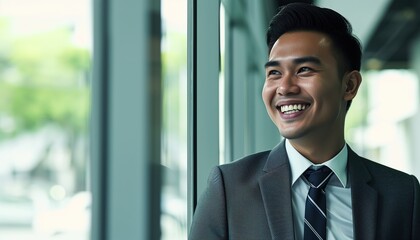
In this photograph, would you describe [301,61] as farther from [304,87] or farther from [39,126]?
[39,126]

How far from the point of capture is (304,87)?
130 cm

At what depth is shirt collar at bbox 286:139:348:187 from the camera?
4.40 feet

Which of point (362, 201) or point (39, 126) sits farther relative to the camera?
point (39, 126)

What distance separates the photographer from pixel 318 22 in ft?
4.51

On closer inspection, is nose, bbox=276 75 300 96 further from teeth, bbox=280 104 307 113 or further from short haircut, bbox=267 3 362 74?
short haircut, bbox=267 3 362 74

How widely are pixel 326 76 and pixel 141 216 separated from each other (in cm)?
54

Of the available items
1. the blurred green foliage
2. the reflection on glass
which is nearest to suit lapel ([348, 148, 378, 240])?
the reflection on glass

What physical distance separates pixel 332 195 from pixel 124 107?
1.69 ft

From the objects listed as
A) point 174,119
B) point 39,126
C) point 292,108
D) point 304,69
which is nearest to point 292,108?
point 292,108

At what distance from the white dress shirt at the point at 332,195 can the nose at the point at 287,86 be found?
0.47 feet

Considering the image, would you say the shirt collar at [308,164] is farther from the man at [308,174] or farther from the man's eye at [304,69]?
the man's eye at [304,69]

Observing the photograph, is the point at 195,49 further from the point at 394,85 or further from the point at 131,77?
the point at 394,85

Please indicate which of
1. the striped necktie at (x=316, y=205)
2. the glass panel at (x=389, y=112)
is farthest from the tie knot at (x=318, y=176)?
the glass panel at (x=389, y=112)

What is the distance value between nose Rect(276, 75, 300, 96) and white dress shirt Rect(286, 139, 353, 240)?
14 centimetres
